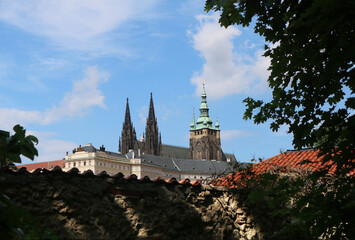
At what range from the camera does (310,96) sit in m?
6.25

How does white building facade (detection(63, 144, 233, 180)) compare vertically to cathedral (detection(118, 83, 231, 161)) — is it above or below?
below

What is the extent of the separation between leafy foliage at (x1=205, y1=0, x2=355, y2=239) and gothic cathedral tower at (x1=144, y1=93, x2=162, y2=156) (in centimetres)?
13686

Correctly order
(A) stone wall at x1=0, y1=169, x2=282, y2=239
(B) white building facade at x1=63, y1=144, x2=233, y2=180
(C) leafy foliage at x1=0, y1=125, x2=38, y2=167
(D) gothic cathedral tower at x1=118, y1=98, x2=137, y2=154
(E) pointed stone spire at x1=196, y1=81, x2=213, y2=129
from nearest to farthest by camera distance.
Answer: (C) leafy foliage at x1=0, y1=125, x2=38, y2=167 < (A) stone wall at x1=0, y1=169, x2=282, y2=239 < (B) white building facade at x1=63, y1=144, x2=233, y2=180 < (D) gothic cathedral tower at x1=118, y1=98, x2=137, y2=154 < (E) pointed stone spire at x1=196, y1=81, x2=213, y2=129

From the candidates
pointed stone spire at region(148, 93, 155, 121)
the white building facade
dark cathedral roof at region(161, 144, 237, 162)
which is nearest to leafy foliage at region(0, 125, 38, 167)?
the white building facade

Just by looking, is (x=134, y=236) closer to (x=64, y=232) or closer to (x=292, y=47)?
(x=64, y=232)

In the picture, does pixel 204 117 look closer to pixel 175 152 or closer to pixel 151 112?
pixel 175 152

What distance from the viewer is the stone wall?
642 centimetres

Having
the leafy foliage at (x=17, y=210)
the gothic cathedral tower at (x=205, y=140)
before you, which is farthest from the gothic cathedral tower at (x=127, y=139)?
the leafy foliage at (x=17, y=210)

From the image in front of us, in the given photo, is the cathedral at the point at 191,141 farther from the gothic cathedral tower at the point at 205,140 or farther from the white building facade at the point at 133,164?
the white building facade at the point at 133,164

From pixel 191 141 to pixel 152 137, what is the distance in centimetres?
1459

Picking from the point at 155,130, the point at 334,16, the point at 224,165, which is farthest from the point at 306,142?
the point at 155,130

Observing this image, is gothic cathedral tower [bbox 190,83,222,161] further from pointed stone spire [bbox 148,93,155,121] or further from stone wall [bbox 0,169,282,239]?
stone wall [bbox 0,169,282,239]

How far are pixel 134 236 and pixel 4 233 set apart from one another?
428 centimetres

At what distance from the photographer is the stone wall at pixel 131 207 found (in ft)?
21.1
